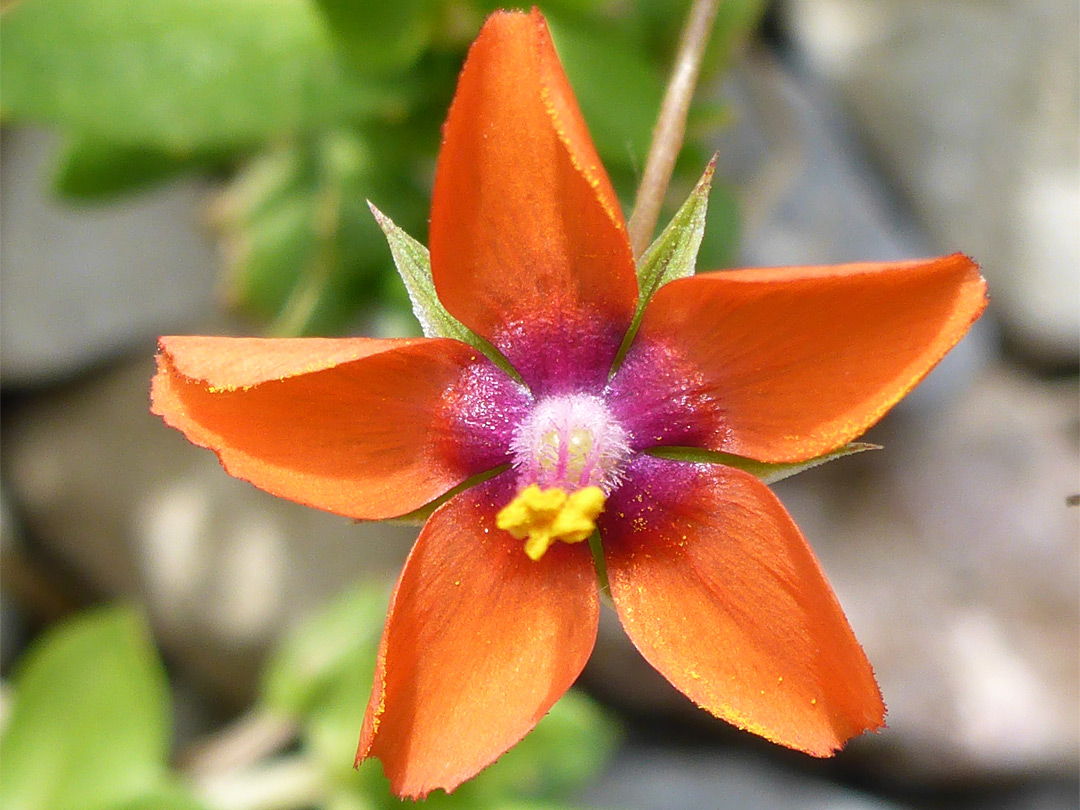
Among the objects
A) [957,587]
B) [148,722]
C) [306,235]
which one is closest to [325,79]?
[306,235]

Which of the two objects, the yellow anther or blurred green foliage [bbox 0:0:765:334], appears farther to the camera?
blurred green foliage [bbox 0:0:765:334]

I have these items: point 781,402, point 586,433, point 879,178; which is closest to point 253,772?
point 586,433

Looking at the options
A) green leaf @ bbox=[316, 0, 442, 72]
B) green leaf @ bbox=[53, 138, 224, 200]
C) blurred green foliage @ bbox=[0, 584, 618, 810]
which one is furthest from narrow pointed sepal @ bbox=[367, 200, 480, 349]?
blurred green foliage @ bbox=[0, 584, 618, 810]

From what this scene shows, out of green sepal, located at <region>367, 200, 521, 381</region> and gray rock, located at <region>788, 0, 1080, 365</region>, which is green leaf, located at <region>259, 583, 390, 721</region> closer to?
green sepal, located at <region>367, 200, 521, 381</region>

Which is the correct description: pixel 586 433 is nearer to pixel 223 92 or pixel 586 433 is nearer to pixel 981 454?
pixel 223 92

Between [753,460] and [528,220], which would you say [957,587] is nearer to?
[753,460]
